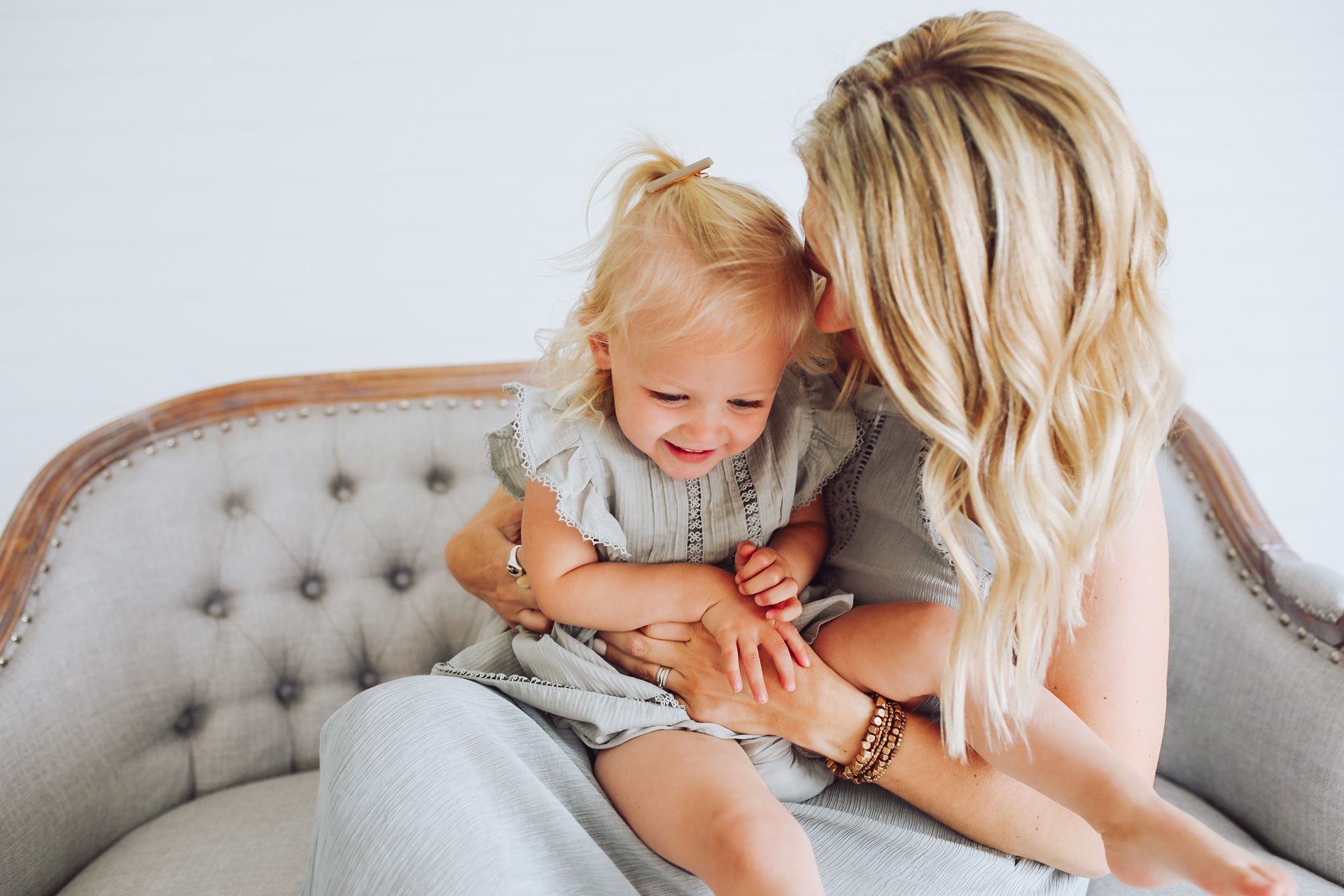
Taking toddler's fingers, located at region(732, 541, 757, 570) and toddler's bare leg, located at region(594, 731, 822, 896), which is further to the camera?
toddler's fingers, located at region(732, 541, 757, 570)

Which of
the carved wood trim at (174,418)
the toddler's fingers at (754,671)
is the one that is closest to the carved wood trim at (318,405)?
the carved wood trim at (174,418)

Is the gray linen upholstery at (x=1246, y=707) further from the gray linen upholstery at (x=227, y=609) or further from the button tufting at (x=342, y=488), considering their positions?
the button tufting at (x=342, y=488)

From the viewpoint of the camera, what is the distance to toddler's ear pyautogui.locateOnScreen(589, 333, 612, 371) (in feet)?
3.29

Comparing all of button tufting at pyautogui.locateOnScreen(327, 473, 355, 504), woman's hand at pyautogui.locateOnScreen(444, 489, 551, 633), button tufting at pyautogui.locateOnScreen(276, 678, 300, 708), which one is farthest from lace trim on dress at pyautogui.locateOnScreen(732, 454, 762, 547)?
button tufting at pyautogui.locateOnScreen(276, 678, 300, 708)

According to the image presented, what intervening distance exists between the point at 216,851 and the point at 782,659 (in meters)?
0.98

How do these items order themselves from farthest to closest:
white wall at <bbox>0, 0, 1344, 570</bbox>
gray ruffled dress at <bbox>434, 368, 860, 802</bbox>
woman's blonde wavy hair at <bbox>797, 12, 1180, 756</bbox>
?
white wall at <bbox>0, 0, 1344, 570</bbox>
gray ruffled dress at <bbox>434, 368, 860, 802</bbox>
woman's blonde wavy hair at <bbox>797, 12, 1180, 756</bbox>

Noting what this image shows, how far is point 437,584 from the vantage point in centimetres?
157

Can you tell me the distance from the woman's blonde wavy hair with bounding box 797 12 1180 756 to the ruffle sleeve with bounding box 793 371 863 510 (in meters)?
0.24

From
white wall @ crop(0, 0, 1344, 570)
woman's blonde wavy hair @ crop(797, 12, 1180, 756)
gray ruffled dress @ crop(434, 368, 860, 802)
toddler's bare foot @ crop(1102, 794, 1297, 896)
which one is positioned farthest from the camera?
white wall @ crop(0, 0, 1344, 570)

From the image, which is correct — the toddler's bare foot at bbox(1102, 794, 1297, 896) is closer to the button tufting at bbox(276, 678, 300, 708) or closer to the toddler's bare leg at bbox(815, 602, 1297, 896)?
the toddler's bare leg at bbox(815, 602, 1297, 896)

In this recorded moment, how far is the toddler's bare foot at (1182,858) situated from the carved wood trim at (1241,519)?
79 cm

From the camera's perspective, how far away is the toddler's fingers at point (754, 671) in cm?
89

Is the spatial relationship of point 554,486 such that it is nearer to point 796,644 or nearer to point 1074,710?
point 796,644

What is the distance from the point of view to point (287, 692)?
4.97 ft
